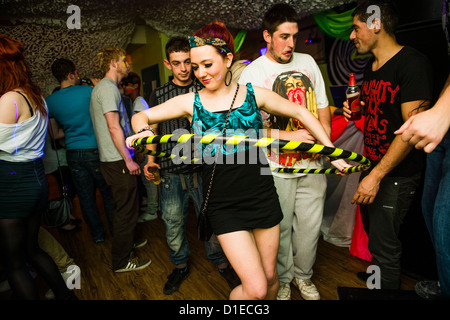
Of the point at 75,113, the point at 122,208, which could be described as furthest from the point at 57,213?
the point at 75,113

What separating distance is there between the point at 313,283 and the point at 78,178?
2.90 meters

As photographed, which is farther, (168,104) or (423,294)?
(423,294)

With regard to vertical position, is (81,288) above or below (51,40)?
below

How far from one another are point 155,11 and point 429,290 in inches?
241

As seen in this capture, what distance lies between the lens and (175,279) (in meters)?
2.70

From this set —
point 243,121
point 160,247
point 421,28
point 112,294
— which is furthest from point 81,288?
point 421,28

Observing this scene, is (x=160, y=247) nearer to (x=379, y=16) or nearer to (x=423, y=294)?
(x=423, y=294)

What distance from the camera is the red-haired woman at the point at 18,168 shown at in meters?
1.84

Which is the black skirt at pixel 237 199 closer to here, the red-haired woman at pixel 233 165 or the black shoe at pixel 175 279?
the red-haired woman at pixel 233 165

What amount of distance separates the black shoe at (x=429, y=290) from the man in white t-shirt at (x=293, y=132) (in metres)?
0.75

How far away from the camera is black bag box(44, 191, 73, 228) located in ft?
7.88

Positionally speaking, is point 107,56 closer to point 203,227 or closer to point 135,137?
point 135,137

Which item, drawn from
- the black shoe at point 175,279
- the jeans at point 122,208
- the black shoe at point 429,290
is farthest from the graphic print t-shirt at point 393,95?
the jeans at point 122,208

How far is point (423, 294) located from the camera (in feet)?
6.46
